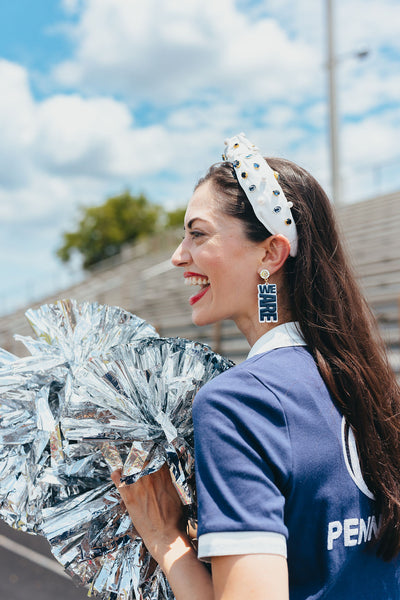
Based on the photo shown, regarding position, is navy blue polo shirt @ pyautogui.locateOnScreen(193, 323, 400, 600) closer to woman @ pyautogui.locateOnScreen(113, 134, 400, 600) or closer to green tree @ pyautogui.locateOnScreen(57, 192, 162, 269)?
woman @ pyautogui.locateOnScreen(113, 134, 400, 600)

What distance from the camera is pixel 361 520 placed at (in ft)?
3.54

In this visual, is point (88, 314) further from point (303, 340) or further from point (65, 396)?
point (303, 340)

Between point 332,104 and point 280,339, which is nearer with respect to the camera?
point 280,339

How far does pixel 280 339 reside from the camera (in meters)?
1.17

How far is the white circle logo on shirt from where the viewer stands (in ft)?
3.51

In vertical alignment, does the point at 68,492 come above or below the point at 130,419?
below

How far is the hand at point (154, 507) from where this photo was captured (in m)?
1.16

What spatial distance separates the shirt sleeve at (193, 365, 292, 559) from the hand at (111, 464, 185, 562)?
0.85ft

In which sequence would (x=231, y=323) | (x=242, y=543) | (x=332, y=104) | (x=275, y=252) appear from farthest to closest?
(x=332, y=104)
(x=231, y=323)
(x=275, y=252)
(x=242, y=543)

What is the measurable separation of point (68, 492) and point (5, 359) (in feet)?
1.39

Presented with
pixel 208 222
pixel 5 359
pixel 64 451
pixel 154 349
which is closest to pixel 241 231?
pixel 208 222

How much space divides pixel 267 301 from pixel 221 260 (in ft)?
0.44

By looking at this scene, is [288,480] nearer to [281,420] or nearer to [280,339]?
[281,420]

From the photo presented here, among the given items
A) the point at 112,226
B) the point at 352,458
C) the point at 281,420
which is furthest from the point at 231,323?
the point at 112,226
